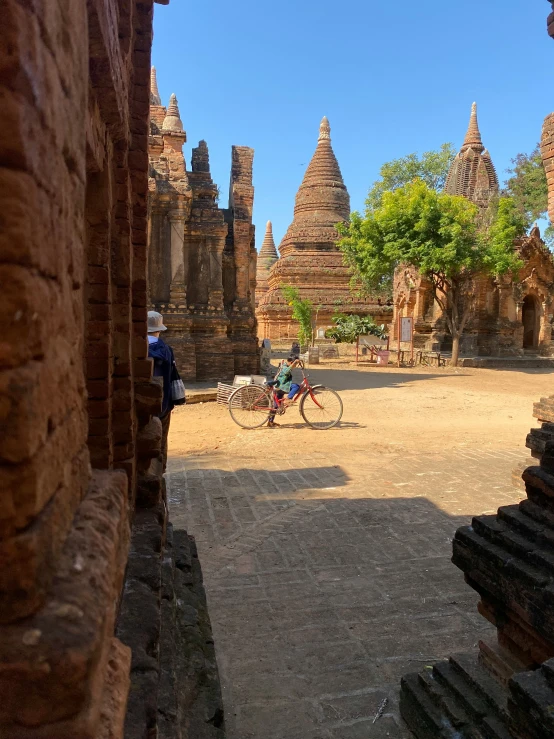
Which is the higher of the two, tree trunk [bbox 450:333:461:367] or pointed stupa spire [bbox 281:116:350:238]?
pointed stupa spire [bbox 281:116:350:238]

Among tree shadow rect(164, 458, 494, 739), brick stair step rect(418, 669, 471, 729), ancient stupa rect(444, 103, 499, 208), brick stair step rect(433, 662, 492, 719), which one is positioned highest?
ancient stupa rect(444, 103, 499, 208)

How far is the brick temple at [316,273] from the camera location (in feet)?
83.1

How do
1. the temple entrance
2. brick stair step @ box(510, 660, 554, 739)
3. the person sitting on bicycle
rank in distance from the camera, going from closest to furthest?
brick stair step @ box(510, 660, 554, 739) < the person sitting on bicycle < the temple entrance

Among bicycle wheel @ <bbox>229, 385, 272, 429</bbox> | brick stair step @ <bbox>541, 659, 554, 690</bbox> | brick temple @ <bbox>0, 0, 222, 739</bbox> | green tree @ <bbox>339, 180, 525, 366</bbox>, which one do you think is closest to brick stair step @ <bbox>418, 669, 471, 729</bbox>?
brick stair step @ <bbox>541, 659, 554, 690</bbox>

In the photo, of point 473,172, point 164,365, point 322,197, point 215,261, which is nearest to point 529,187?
point 473,172

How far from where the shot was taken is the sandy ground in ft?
24.9

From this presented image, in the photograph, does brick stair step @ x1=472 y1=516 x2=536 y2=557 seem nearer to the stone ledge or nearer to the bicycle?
the stone ledge

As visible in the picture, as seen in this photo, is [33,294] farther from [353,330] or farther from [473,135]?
[473,135]

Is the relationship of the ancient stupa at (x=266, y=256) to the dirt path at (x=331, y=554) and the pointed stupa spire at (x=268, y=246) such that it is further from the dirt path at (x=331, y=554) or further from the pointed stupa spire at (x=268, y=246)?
the dirt path at (x=331, y=554)

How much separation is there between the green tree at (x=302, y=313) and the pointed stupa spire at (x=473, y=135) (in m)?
13.4

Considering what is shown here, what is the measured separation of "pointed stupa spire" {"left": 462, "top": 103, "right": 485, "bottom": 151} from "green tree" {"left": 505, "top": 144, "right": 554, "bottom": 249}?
208 cm

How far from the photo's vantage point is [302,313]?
22.2 m

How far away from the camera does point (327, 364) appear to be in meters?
20.7

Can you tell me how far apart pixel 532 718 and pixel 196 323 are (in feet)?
36.4
